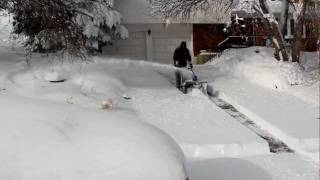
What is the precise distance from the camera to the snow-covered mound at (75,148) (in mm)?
3580

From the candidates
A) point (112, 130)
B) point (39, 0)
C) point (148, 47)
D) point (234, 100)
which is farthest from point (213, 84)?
point (112, 130)

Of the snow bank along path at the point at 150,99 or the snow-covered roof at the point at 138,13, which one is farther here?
the snow-covered roof at the point at 138,13

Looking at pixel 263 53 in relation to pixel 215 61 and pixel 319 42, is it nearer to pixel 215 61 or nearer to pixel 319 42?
pixel 215 61

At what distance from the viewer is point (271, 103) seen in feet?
45.4

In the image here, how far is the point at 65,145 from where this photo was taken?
3.76m

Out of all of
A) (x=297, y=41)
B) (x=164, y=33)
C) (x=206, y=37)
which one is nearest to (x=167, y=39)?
(x=164, y=33)

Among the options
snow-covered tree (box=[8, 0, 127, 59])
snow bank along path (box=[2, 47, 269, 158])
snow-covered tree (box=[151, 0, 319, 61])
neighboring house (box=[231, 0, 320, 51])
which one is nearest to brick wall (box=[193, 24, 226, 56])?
neighboring house (box=[231, 0, 320, 51])

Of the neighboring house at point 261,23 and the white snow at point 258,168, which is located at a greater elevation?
the neighboring house at point 261,23

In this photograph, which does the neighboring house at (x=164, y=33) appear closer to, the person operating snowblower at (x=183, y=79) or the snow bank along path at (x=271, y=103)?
the person operating snowblower at (x=183, y=79)

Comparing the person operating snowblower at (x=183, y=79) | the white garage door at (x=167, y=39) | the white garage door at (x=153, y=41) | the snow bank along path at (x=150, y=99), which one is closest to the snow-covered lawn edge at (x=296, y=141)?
the snow bank along path at (x=150, y=99)

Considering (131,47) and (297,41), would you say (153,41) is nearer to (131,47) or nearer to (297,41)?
(131,47)

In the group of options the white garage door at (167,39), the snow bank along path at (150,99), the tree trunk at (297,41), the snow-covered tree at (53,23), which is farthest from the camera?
the white garage door at (167,39)

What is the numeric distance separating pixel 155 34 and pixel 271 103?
42.9 feet

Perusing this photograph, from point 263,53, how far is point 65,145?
18.1 m
